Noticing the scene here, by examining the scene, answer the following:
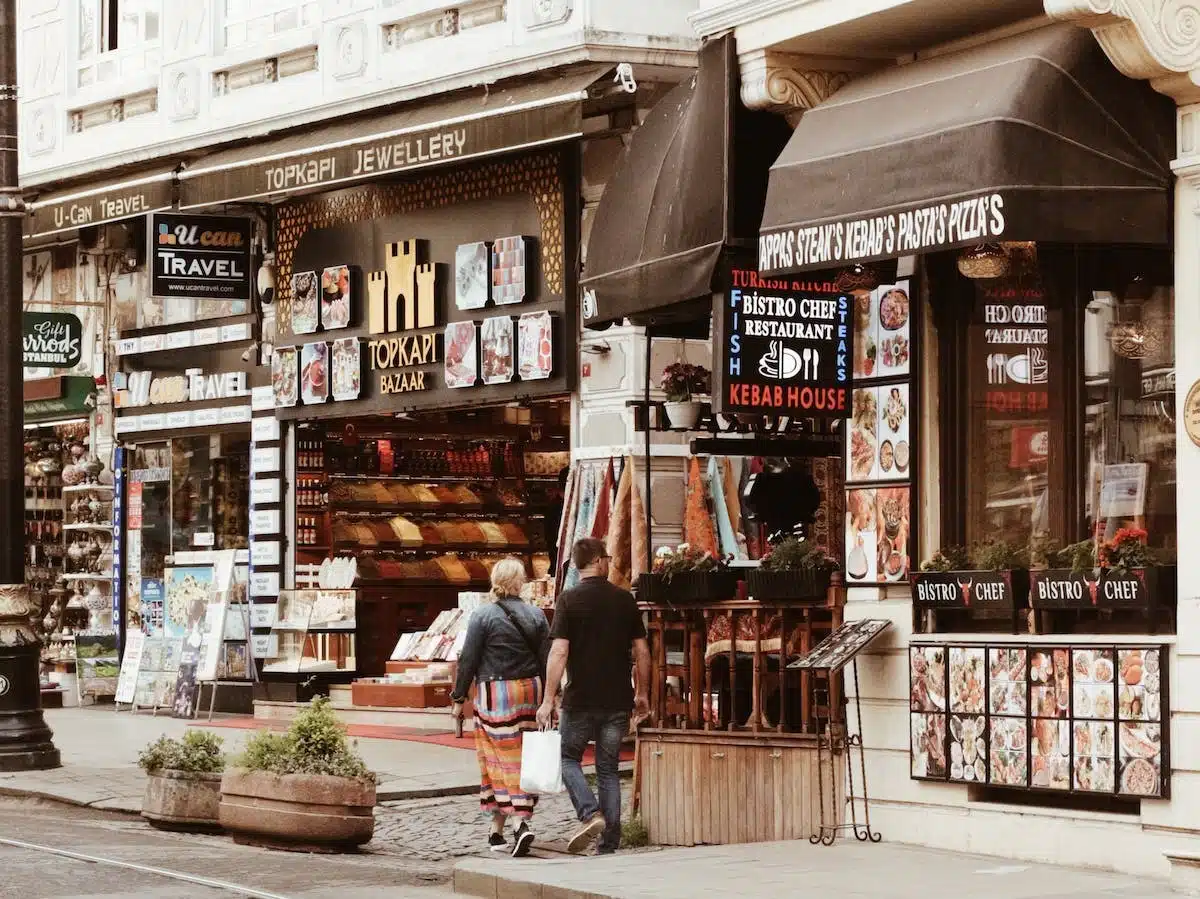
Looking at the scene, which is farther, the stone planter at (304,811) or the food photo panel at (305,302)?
the food photo panel at (305,302)

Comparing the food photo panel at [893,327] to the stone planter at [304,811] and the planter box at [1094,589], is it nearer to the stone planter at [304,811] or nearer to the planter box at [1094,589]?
the planter box at [1094,589]

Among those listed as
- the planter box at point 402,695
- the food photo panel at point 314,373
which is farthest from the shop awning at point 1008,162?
the food photo panel at point 314,373

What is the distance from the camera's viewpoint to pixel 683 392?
1588 centimetres

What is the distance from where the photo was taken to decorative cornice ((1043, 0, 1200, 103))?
36.2ft

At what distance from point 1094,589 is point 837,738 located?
2132 millimetres

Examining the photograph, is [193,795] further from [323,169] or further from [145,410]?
[145,410]

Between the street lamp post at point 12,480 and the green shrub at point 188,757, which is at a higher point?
the street lamp post at point 12,480

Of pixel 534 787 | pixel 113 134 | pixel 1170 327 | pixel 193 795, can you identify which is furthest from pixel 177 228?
pixel 1170 327

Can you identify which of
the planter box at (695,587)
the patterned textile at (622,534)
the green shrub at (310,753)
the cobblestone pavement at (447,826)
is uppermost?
the patterned textile at (622,534)

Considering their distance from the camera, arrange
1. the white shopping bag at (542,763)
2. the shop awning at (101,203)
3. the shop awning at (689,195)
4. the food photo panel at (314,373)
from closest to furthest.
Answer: the white shopping bag at (542,763)
the shop awning at (689,195)
the food photo panel at (314,373)
the shop awning at (101,203)

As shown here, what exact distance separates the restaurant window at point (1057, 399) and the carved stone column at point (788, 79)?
128 cm

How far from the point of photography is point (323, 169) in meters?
19.9

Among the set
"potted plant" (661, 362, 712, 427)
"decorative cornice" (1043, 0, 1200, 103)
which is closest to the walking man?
"potted plant" (661, 362, 712, 427)

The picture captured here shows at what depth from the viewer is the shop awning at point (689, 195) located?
13.4 m
